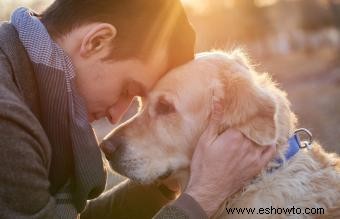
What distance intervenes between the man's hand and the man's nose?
482 millimetres

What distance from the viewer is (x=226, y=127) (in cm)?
292

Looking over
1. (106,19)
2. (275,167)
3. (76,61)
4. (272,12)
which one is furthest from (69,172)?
(272,12)

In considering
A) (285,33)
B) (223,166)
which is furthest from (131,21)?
(285,33)

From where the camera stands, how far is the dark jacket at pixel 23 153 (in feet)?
7.48

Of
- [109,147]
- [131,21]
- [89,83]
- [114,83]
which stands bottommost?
[109,147]

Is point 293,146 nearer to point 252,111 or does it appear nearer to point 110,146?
point 252,111

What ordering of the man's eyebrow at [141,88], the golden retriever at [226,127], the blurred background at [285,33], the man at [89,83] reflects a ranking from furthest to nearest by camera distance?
the blurred background at [285,33]
the man's eyebrow at [141,88]
the golden retriever at [226,127]
the man at [89,83]

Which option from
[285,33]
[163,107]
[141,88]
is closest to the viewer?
[141,88]

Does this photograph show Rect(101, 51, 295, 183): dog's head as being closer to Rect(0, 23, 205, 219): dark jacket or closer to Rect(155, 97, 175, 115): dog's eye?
Rect(155, 97, 175, 115): dog's eye

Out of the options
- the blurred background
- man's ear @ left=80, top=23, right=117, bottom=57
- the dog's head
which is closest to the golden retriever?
the dog's head

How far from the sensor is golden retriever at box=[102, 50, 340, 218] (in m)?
2.83

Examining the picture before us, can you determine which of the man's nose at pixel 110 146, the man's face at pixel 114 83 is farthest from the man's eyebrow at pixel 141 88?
the man's nose at pixel 110 146

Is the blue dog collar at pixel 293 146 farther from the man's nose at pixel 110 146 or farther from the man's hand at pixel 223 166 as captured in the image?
the man's nose at pixel 110 146

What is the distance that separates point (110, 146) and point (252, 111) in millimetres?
824
